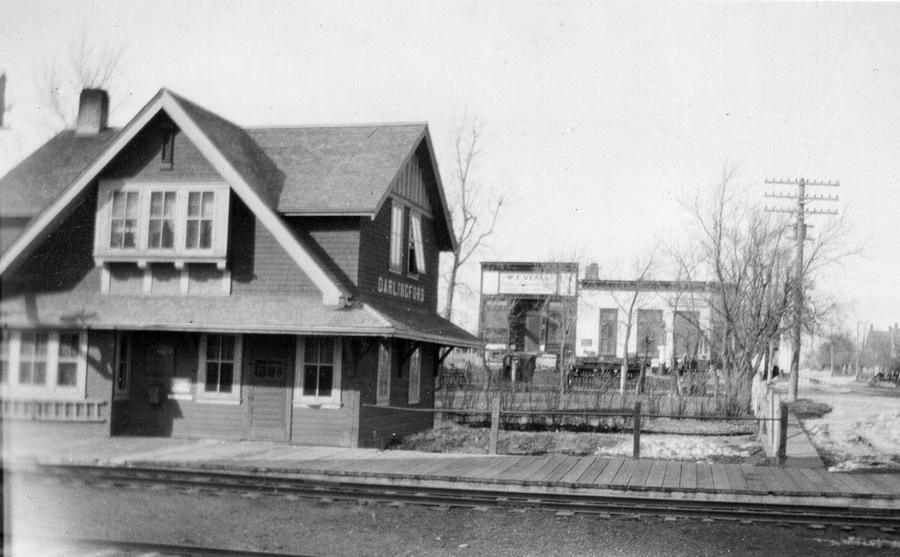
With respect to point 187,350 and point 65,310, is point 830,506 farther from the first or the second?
point 65,310

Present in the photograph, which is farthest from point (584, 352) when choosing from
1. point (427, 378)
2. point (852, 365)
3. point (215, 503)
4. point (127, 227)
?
point (852, 365)

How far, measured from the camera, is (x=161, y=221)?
17938 mm

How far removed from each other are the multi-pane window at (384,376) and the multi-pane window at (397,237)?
7.28 ft

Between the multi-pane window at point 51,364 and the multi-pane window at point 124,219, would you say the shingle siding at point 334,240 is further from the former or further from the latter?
the multi-pane window at point 51,364

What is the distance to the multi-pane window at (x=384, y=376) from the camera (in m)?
18.9

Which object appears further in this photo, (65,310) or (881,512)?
(65,310)

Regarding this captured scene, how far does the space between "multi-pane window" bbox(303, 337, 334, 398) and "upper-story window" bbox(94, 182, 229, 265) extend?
109 inches

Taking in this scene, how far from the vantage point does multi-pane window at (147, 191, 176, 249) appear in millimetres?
17891

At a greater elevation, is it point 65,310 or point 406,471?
point 65,310

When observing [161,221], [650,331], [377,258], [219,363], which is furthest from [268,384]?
[650,331]

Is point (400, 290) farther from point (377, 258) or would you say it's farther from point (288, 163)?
point (288, 163)

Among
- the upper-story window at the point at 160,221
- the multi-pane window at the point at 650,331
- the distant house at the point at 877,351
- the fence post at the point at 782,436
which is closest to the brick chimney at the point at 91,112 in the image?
the upper-story window at the point at 160,221

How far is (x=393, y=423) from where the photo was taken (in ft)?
63.8

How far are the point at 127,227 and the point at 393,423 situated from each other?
760cm
